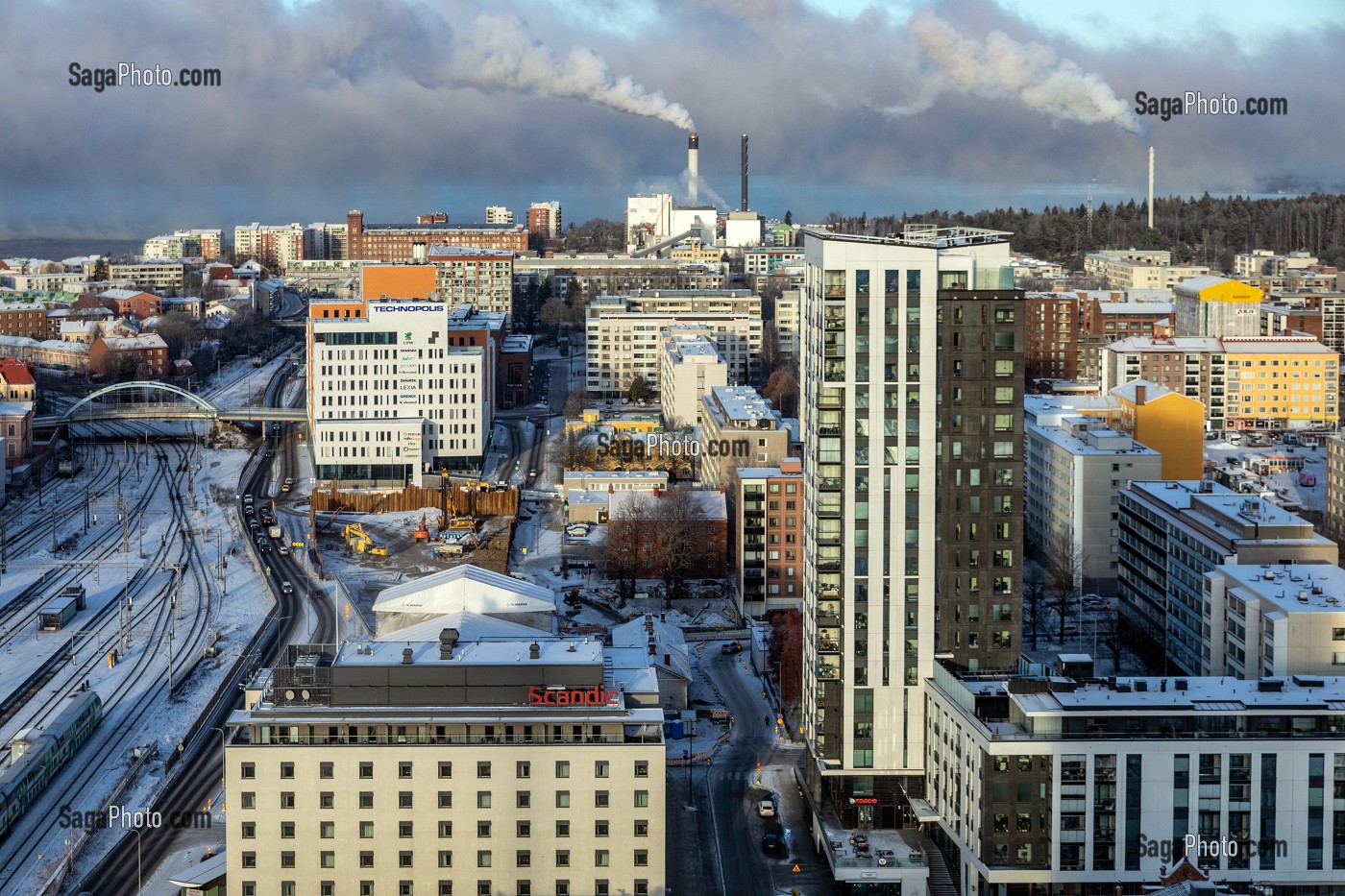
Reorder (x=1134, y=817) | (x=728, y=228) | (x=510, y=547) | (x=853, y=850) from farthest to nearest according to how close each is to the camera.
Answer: (x=728, y=228) < (x=510, y=547) < (x=853, y=850) < (x=1134, y=817)

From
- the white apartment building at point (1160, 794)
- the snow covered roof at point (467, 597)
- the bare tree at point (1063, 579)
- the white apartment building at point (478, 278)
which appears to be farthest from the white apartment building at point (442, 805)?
the white apartment building at point (478, 278)

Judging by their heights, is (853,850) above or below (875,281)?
below

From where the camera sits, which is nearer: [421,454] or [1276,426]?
[421,454]

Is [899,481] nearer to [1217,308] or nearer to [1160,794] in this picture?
[1160,794]

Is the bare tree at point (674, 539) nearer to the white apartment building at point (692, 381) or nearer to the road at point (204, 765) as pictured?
the road at point (204, 765)

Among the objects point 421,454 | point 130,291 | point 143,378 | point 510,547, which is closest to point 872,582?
point 510,547

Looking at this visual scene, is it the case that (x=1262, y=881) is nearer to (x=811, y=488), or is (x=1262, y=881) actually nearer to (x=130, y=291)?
(x=811, y=488)
